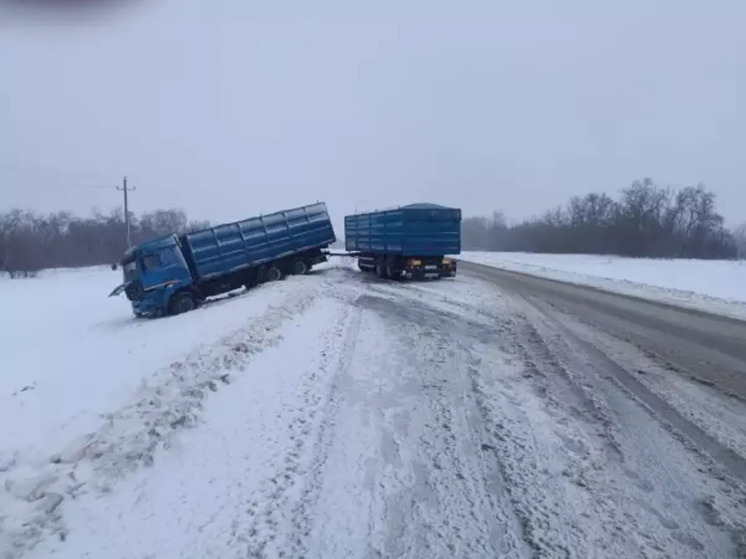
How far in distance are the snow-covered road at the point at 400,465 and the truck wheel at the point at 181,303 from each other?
1340cm

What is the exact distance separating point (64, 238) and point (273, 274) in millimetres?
74271

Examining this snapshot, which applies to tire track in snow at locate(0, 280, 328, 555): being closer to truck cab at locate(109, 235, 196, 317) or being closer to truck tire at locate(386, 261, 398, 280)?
truck cab at locate(109, 235, 196, 317)

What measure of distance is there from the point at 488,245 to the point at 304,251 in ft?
314

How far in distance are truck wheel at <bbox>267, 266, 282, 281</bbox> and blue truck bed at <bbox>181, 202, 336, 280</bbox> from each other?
1.75 feet

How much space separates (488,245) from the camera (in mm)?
118250

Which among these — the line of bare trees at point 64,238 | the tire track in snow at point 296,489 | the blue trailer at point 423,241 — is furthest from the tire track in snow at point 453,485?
the line of bare trees at point 64,238

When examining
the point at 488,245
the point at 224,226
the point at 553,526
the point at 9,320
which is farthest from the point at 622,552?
the point at 488,245

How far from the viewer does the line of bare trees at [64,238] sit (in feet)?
234

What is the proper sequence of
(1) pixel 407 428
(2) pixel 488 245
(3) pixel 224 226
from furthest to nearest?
(2) pixel 488 245
(3) pixel 224 226
(1) pixel 407 428

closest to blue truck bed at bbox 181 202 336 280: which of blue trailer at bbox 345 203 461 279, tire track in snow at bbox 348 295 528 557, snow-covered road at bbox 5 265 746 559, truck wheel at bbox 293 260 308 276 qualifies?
truck wheel at bbox 293 260 308 276

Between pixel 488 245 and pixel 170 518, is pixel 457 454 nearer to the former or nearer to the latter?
pixel 170 518

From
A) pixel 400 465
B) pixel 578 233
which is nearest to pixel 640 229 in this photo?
pixel 578 233

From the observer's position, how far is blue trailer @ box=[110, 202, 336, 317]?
21469 millimetres

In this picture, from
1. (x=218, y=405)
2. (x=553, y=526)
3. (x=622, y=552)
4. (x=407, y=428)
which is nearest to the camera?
(x=622, y=552)
